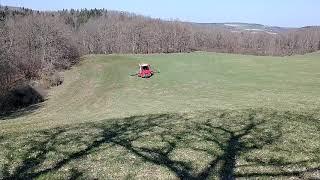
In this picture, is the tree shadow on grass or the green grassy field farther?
the tree shadow on grass

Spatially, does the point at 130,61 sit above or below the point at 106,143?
below

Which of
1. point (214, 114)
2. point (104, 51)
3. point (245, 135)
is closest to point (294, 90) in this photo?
point (214, 114)

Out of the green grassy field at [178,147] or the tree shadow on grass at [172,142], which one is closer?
the green grassy field at [178,147]

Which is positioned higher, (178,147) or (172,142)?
(178,147)

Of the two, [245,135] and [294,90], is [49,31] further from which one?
[245,135]

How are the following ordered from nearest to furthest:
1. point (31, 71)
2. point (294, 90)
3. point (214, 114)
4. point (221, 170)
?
point (221, 170), point (214, 114), point (294, 90), point (31, 71)

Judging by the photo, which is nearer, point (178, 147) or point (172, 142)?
point (178, 147)

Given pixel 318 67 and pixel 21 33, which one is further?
pixel 21 33

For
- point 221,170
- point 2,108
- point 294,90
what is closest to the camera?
point 221,170
